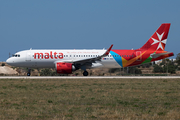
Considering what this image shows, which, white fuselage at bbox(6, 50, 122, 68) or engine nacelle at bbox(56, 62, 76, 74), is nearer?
engine nacelle at bbox(56, 62, 76, 74)

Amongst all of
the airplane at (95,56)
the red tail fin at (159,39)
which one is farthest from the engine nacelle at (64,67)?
the red tail fin at (159,39)

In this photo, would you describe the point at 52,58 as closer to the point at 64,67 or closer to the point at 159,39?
the point at 64,67

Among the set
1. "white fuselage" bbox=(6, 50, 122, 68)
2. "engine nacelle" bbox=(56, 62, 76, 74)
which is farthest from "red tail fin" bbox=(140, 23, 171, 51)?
"engine nacelle" bbox=(56, 62, 76, 74)

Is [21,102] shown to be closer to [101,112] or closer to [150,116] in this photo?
[101,112]

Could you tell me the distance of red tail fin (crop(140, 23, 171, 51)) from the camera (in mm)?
39281

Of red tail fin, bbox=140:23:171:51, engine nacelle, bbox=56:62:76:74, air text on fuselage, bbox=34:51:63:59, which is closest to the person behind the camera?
engine nacelle, bbox=56:62:76:74

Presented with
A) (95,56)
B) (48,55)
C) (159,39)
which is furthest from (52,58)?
(159,39)

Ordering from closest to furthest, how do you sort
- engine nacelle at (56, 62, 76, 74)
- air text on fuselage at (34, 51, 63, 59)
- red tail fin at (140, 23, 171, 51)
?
engine nacelle at (56, 62, 76, 74) → air text on fuselage at (34, 51, 63, 59) → red tail fin at (140, 23, 171, 51)

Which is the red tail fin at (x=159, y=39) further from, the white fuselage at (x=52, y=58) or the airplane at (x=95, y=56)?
the white fuselage at (x=52, y=58)

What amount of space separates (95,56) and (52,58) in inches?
242

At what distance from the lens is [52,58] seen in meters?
38.1

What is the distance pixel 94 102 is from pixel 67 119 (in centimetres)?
439

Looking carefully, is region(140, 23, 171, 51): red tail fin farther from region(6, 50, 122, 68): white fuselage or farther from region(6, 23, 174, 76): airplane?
region(6, 50, 122, 68): white fuselage

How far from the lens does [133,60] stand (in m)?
38.7
